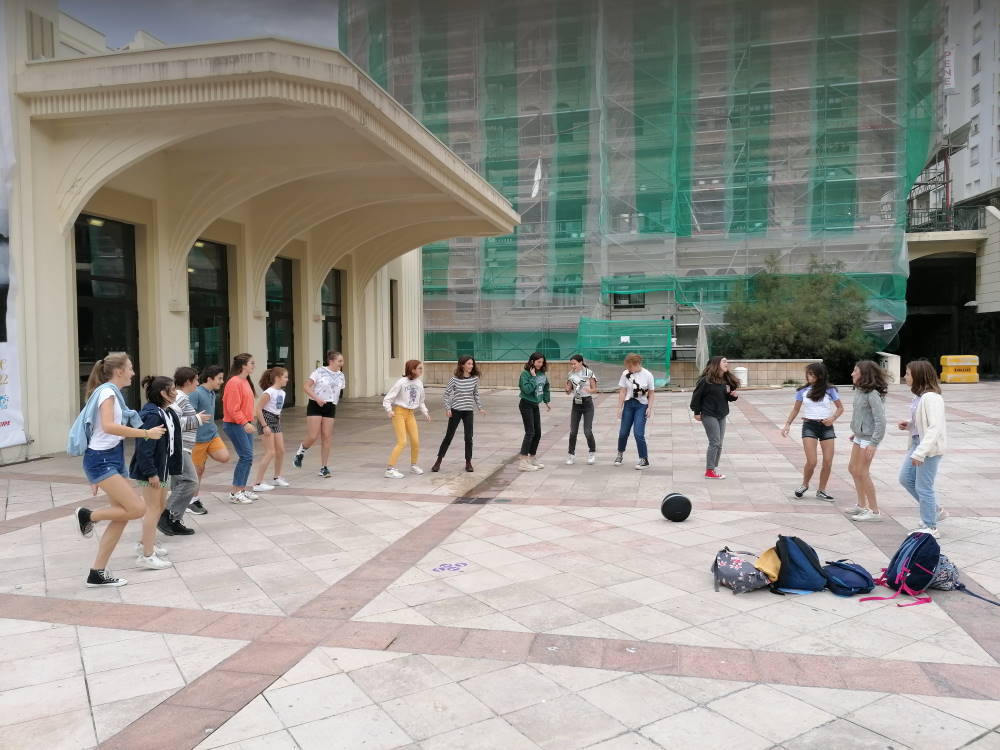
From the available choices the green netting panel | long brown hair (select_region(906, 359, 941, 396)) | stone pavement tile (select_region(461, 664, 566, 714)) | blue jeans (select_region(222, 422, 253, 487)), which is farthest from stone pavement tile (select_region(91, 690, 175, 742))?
the green netting panel

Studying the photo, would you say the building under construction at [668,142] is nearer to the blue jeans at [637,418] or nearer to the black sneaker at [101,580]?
the blue jeans at [637,418]

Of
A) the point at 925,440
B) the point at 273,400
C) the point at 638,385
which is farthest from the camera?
the point at 638,385

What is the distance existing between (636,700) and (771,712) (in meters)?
0.65

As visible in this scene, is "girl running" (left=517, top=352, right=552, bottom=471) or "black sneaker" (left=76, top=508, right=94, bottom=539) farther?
"girl running" (left=517, top=352, right=552, bottom=471)

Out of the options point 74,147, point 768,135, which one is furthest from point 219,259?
point 768,135

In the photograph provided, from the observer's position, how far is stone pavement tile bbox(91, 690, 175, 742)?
3533mm

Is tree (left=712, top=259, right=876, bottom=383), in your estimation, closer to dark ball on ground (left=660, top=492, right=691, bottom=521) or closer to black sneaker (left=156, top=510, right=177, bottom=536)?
dark ball on ground (left=660, top=492, right=691, bottom=521)

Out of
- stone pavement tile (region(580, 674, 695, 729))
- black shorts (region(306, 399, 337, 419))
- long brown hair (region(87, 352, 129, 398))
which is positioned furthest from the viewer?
black shorts (region(306, 399, 337, 419))

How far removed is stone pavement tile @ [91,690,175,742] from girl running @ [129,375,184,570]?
7.07 feet

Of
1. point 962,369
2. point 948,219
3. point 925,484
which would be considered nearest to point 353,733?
point 925,484

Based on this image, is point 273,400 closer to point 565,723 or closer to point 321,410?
point 321,410

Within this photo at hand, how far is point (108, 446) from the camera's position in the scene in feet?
17.6

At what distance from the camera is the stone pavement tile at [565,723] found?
341cm

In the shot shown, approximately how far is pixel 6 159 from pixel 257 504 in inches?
285
